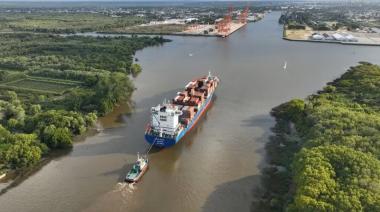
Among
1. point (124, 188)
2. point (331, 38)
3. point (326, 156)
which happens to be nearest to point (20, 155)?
point (124, 188)

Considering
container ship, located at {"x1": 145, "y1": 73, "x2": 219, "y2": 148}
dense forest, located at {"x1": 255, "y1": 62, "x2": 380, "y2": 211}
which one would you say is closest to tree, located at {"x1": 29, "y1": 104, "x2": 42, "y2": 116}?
container ship, located at {"x1": 145, "y1": 73, "x2": 219, "y2": 148}

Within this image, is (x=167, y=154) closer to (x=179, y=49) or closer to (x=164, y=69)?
(x=164, y=69)

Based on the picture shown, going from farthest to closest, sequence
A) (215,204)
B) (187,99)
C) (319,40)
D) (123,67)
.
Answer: (319,40), (123,67), (187,99), (215,204)

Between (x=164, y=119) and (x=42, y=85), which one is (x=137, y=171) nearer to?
(x=164, y=119)

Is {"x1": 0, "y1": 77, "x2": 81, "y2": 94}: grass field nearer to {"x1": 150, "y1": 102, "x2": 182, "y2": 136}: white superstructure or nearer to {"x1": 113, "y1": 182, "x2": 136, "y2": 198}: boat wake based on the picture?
{"x1": 150, "y1": 102, "x2": 182, "y2": 136}: white superstructure

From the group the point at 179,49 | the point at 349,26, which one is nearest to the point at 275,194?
the point at 179,49

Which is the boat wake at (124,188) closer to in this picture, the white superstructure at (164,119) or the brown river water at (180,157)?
the brown river water at (180,157)

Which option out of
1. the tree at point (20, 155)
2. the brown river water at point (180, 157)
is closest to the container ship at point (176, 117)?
the brown river water at point (180, 157)
